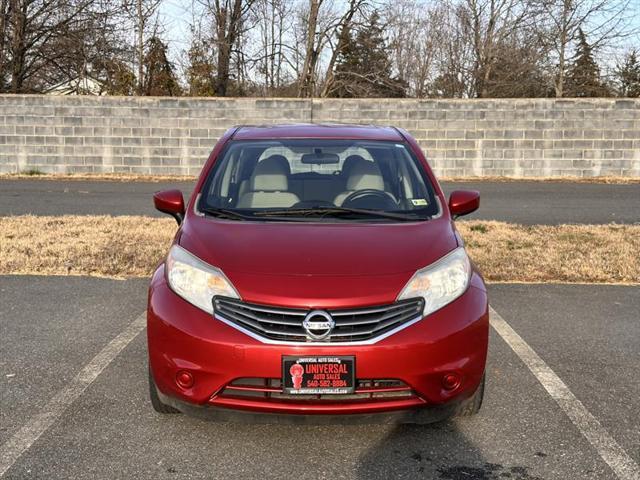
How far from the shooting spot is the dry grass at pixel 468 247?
252 inches

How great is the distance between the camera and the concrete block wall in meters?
15.9

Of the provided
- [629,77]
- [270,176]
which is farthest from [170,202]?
[629,77]

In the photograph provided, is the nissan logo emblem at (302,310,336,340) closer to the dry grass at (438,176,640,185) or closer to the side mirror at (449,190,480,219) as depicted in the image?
the side mirror at (449,190,480,219)

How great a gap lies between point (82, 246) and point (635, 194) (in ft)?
36.9

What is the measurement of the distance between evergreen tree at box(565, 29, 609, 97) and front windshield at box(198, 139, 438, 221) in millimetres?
27315

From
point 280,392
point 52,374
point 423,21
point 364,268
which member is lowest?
point 52,374

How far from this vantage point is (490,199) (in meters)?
12.5

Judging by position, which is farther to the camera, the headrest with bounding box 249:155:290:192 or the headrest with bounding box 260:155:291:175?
the headrest with bounding box 260:155:291:175

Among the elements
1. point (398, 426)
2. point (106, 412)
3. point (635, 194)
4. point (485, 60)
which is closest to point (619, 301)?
point (398, 426)

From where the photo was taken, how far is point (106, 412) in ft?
10.7

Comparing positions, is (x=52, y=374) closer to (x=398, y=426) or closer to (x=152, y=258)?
(x=398, y=426)

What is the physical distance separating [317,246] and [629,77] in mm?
37758

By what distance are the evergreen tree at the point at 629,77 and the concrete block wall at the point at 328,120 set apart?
63.7 ft

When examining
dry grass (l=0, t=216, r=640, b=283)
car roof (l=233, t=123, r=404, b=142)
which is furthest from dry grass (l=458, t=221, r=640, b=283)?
car roof (l=233, t=123, r=404, b=142)
